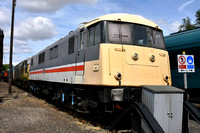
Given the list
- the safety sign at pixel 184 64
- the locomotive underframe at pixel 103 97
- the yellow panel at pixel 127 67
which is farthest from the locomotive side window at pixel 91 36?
the safety sign at pixel 184 64

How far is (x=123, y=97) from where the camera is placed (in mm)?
5480

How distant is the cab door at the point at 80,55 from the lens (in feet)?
→ 22.2

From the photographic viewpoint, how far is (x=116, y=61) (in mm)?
5680

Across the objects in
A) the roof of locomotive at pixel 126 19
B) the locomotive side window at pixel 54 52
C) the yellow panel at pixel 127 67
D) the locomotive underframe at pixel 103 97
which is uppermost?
the roof of locomotive at pixel 126 19

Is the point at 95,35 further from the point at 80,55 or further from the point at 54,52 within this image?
the point at 54,52

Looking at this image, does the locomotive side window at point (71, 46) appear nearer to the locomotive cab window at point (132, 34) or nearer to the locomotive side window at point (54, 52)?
the locomotive side window at point (54, 52)

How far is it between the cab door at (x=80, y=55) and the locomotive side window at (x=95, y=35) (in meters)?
0.40

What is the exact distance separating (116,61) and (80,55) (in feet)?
5.89

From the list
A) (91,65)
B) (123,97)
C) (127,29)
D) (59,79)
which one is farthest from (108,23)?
(59,79)

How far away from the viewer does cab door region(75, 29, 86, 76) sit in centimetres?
678

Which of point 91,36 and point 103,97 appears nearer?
point 103,97

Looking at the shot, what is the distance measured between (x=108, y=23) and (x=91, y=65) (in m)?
1.39

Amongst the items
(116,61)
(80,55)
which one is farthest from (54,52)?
(116,61)

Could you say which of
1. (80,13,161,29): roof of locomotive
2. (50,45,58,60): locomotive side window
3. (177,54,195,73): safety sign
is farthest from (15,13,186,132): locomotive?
(50,45,58,60): locomotive side window
